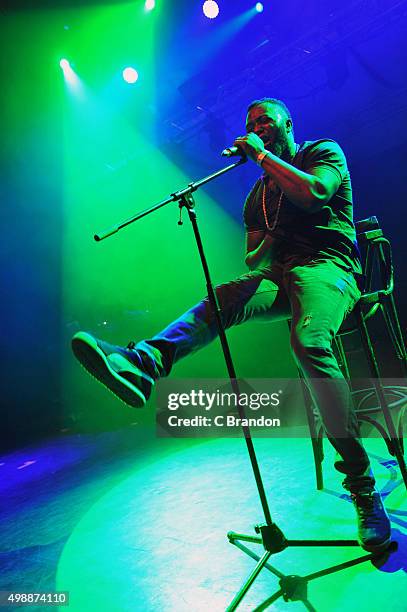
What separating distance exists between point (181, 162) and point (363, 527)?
232 inches

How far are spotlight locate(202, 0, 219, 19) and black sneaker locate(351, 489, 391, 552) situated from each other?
5.40 meters

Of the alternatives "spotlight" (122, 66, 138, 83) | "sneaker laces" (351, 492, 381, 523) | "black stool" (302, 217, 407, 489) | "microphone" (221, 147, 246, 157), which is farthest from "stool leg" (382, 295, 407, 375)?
"spotlight" (122, 66, 138, 83)

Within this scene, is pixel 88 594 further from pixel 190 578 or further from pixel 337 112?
pixel 337 112

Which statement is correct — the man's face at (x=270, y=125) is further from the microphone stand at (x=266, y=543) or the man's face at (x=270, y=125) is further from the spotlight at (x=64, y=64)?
the spotlight at (x=64, y=64)

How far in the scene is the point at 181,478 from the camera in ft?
7.72

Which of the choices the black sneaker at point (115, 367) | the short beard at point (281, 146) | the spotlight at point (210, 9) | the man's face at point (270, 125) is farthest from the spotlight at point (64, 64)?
the black sneaker at point (115, 367)

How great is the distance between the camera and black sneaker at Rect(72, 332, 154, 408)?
3.74ft

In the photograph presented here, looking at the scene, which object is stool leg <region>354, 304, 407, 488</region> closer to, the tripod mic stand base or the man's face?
the tripod mic stand base

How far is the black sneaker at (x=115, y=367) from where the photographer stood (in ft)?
3.74

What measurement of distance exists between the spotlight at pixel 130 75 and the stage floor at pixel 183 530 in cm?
518

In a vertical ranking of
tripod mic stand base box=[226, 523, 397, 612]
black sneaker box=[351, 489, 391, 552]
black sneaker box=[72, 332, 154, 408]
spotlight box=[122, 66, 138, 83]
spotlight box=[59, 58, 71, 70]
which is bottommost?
tripod mic stand base box=[226, 523, 397, 612]

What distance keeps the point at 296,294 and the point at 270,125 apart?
0.91 m

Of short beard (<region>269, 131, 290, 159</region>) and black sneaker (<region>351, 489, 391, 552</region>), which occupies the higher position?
short beard (<region>269, 131, 290, 159</region>)

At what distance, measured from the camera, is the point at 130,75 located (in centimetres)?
528
